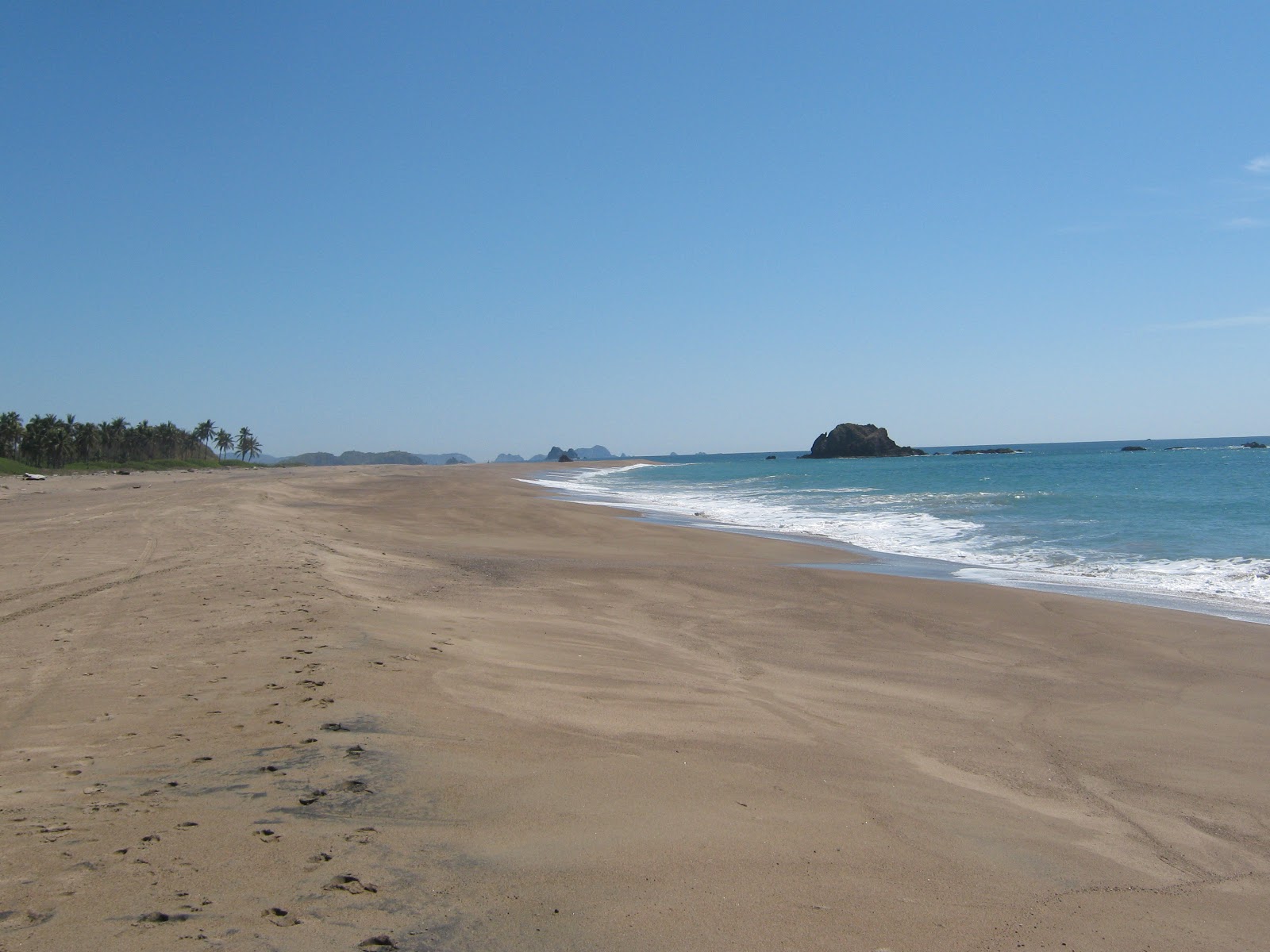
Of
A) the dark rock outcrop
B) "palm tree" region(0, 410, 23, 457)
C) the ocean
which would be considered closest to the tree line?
"palm tree" region(0, 410, 23, 457)

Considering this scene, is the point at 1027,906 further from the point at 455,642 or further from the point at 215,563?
the point at 215,563

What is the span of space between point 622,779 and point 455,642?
3837 mm

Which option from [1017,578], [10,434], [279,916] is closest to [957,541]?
[1017,578]

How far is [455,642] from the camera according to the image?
332 inches

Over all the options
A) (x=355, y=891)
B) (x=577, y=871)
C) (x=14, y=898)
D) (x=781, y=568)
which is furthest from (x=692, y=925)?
(x=781, y=568)

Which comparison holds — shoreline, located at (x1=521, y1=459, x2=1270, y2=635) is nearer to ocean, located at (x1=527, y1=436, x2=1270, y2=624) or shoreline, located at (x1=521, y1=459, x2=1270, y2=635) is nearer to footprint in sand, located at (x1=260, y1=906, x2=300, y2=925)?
ocean, located at (x1=527, y1=436, x2=1270, y2=624)

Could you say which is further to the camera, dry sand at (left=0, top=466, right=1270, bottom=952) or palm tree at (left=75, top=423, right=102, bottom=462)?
palm tree at (left=75, top=423, right=102, bottom=462)

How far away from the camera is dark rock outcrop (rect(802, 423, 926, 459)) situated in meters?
148

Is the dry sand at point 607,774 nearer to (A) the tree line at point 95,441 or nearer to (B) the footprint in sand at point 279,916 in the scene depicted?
(B) the footprint in sand at point 279,916

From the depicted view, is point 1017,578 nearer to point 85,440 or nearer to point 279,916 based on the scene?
point 279,916

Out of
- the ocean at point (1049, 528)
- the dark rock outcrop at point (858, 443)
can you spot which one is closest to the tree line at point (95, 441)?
the ocean at point (1049, 528)

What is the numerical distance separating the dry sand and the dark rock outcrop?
14050 cm

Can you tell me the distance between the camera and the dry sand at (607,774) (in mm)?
3496

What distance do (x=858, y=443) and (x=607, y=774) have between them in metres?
149
